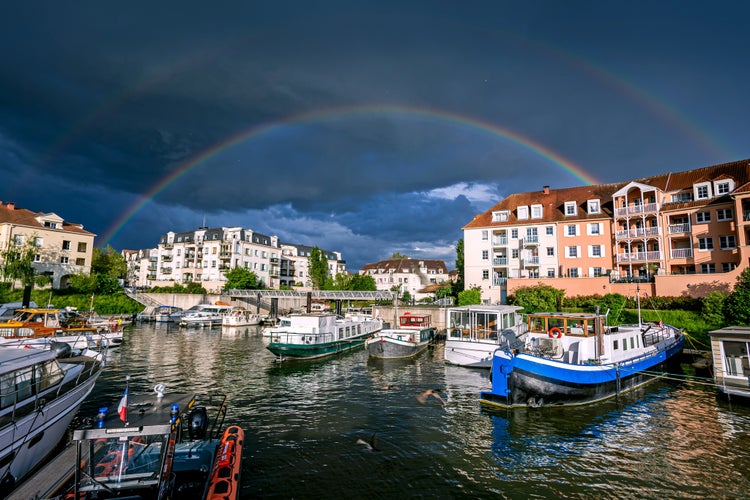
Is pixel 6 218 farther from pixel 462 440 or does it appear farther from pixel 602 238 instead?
pixel 602 238

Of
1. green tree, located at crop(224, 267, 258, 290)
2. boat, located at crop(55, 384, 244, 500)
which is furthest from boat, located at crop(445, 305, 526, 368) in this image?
green tree, located at crop(224, 267, 258, 290)

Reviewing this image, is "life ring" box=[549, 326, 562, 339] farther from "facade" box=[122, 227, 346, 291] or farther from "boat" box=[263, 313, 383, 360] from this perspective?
"facade" box=[122, 227, 346, 291]

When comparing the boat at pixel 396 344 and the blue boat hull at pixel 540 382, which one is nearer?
the blue boat hull at pixel 540 382

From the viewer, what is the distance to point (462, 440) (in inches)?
636

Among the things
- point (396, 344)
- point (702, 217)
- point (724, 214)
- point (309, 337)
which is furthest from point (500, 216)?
point (309, 337)

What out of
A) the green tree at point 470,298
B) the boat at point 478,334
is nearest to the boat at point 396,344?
the boat at point 478,334

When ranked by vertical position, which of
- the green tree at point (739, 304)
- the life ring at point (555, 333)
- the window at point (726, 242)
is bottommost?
the life ring at point (555, 333)

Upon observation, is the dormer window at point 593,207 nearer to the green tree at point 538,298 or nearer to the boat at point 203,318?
the green tree at point 538,298

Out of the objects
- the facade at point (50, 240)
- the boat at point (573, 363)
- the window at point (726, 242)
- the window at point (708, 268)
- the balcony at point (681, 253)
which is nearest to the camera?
the boat at point (573, 363)

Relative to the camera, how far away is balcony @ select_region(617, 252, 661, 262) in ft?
164

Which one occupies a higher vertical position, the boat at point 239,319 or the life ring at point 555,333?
the life ring at point 555,333

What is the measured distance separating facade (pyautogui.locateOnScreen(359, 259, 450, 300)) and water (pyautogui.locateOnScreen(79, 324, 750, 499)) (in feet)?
297

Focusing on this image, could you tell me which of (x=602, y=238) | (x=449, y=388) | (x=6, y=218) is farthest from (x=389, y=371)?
(x=6, y=218)

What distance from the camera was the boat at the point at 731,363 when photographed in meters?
20.8
